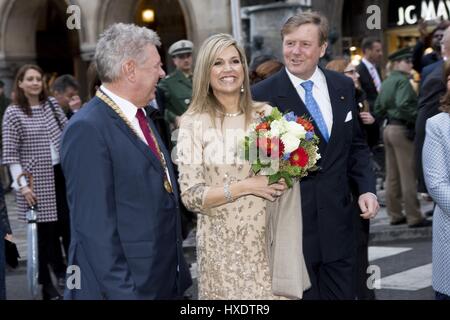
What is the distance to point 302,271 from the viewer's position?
4.74m

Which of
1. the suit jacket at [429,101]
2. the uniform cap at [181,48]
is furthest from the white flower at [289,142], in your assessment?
the uniform cap at [181,48]

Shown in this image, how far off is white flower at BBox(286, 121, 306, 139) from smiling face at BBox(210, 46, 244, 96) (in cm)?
43

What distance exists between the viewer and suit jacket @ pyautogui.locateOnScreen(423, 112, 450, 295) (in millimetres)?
5164

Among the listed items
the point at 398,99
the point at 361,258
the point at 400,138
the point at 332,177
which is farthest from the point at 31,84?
the point at 400,138

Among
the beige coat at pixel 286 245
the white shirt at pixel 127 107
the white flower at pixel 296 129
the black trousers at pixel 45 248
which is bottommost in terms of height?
the black trousers at pixel 45 248

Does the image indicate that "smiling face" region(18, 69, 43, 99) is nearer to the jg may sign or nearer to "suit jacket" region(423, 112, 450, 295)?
"suit jacket" region(423, 112, 450, 295)

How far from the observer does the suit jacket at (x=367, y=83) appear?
12.4 metres

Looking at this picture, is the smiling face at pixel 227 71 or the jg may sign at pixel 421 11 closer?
the smiling face at pixel 227 71

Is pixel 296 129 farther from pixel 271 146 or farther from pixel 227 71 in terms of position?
pixel 227 71

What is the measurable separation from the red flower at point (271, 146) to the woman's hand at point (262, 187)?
149mm

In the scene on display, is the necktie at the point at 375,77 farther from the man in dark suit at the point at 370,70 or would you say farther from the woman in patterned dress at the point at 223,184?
the woman in patterned dress at the point at 223,184

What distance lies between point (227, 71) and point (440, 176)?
1407 millimetres
